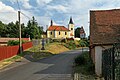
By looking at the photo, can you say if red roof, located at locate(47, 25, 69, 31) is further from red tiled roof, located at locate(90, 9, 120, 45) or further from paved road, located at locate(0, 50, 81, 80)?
paved road, located at locate(0, 50, 81, 80)

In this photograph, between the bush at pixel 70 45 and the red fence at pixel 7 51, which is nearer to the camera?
the red fence at pixel 7 51

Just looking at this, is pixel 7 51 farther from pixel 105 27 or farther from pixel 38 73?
pixel 105 27

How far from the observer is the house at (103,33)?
1872cm

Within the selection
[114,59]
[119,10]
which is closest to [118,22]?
[119,10]

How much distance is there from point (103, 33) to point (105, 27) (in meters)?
1.83

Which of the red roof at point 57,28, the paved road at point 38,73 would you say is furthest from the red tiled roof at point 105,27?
the red roof at point 57,28

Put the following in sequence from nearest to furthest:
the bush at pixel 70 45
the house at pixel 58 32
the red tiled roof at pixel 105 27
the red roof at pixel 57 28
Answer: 1. the red tiled roof at pixel 105 27
2. the bush at pixel 70 45
3. the house at pixel 58 32
4. the red roof at pixel 57 28

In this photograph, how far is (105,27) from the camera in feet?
76.4

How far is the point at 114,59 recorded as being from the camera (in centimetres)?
930

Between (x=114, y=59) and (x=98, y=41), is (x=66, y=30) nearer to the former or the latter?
(x=98, y=41)

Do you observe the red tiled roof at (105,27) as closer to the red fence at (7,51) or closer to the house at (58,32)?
the red fence at (7,51)

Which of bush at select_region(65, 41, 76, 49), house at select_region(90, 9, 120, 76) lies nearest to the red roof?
bush at select_region(65, 41, 76, 49)

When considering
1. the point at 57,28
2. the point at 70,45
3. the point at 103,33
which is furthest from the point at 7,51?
the point at 57,28

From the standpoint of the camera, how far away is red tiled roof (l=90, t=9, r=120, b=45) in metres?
20.1
